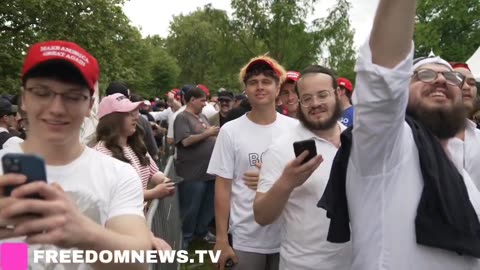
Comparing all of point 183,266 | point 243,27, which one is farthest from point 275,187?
point 243,27

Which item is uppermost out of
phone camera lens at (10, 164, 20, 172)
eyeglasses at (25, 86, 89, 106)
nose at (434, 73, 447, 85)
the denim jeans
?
nose at (434, 73, 447, 85)

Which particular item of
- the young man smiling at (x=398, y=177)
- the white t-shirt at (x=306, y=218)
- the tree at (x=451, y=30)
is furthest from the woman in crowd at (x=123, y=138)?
the tree at (x=451, y=30)

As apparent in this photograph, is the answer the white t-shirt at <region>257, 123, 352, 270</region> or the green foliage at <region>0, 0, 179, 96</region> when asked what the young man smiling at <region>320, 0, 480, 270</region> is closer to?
the white t-shirt at <region>257, 123, 352, 270</region>

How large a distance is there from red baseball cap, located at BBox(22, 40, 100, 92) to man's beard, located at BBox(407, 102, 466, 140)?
54.1 inches

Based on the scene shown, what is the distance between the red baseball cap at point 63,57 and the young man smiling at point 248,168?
1806 mm

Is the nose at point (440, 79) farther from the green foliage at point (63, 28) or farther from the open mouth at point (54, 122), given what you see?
the green foliage at point (63, 28)

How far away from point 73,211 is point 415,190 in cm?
129

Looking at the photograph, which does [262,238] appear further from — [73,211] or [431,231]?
[73,211]

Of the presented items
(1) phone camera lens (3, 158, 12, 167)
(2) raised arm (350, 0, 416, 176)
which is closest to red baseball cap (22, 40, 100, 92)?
(1) phone camera lens (3, 158, 12, 167)

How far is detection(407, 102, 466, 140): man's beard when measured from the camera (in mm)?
2199

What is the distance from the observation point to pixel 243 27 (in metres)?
23.1

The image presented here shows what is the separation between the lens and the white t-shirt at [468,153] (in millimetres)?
2365

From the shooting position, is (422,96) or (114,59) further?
(114,59)

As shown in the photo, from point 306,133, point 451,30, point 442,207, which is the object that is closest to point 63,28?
point 306,133
